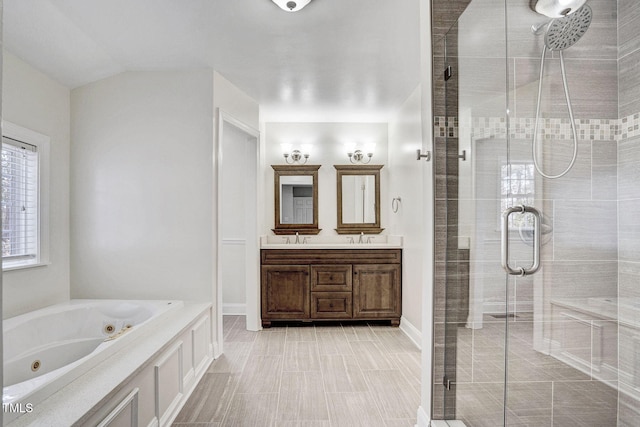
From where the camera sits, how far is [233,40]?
2674 mm

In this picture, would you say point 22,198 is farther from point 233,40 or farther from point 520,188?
point 520,188

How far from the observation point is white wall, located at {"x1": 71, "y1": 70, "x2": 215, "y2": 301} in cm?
315

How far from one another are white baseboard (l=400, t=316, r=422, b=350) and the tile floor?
57 millimetres

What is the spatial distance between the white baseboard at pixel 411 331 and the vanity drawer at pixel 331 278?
66 centimetres

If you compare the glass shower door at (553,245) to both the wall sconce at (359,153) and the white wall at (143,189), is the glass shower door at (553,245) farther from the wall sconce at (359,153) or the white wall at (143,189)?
the wall sconce at (359,153)

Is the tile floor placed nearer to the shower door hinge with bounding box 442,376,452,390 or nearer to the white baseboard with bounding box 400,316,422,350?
the white baseboard with bounding box 400,316,422,350

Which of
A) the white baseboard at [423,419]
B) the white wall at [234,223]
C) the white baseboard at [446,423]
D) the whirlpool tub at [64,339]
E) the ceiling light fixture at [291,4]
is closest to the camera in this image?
the whirlpool tub at [64,339]

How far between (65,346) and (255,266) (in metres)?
1.82

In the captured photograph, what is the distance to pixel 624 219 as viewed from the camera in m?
1.44

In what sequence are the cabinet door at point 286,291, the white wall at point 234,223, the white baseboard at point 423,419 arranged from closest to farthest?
the white baseboard at point 423,419
the cabinet door at point 286,291
the white wall at point 234,223

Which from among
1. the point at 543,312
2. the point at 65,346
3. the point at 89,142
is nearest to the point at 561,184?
the point at 543,312

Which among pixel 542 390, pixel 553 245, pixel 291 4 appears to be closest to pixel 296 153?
pixel 291 4

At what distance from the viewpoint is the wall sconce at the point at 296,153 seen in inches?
185

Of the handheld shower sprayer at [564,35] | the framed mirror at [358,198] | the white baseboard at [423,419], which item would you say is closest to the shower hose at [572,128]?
the handheld shower sprayer at [564,35]
